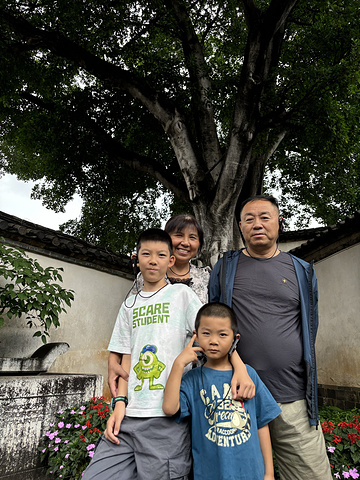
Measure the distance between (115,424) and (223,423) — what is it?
51 cm

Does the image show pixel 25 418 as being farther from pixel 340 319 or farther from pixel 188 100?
pixel 188 100

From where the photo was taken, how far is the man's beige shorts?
1900mm

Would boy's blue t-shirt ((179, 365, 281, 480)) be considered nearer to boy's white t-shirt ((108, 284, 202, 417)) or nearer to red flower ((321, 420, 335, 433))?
boy's white t-shirt ((108, 284, 202, 417))

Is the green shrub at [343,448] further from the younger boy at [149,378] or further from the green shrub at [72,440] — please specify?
the green shrub at [72,440]

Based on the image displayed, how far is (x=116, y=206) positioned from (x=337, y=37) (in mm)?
6808

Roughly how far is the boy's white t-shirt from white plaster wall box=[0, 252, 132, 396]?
5.19m

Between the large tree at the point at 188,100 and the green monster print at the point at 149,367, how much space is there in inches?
172

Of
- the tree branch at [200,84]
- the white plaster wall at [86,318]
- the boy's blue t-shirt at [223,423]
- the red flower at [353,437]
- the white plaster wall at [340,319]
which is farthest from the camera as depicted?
the tree branch at [200,84]

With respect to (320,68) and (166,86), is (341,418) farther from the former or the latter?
(166,86)

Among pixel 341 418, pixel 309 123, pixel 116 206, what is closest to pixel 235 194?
pixel 309 123

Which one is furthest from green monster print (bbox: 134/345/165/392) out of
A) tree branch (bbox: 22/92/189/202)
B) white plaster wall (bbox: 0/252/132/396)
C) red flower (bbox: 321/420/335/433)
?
tree branch (bbox: 22/92/189/202)

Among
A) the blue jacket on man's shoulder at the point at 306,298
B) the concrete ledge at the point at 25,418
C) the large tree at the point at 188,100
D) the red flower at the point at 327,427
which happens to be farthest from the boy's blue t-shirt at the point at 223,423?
the large tree at the point at 188,100

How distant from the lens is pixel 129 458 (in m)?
1.74

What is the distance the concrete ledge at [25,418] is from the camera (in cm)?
364
